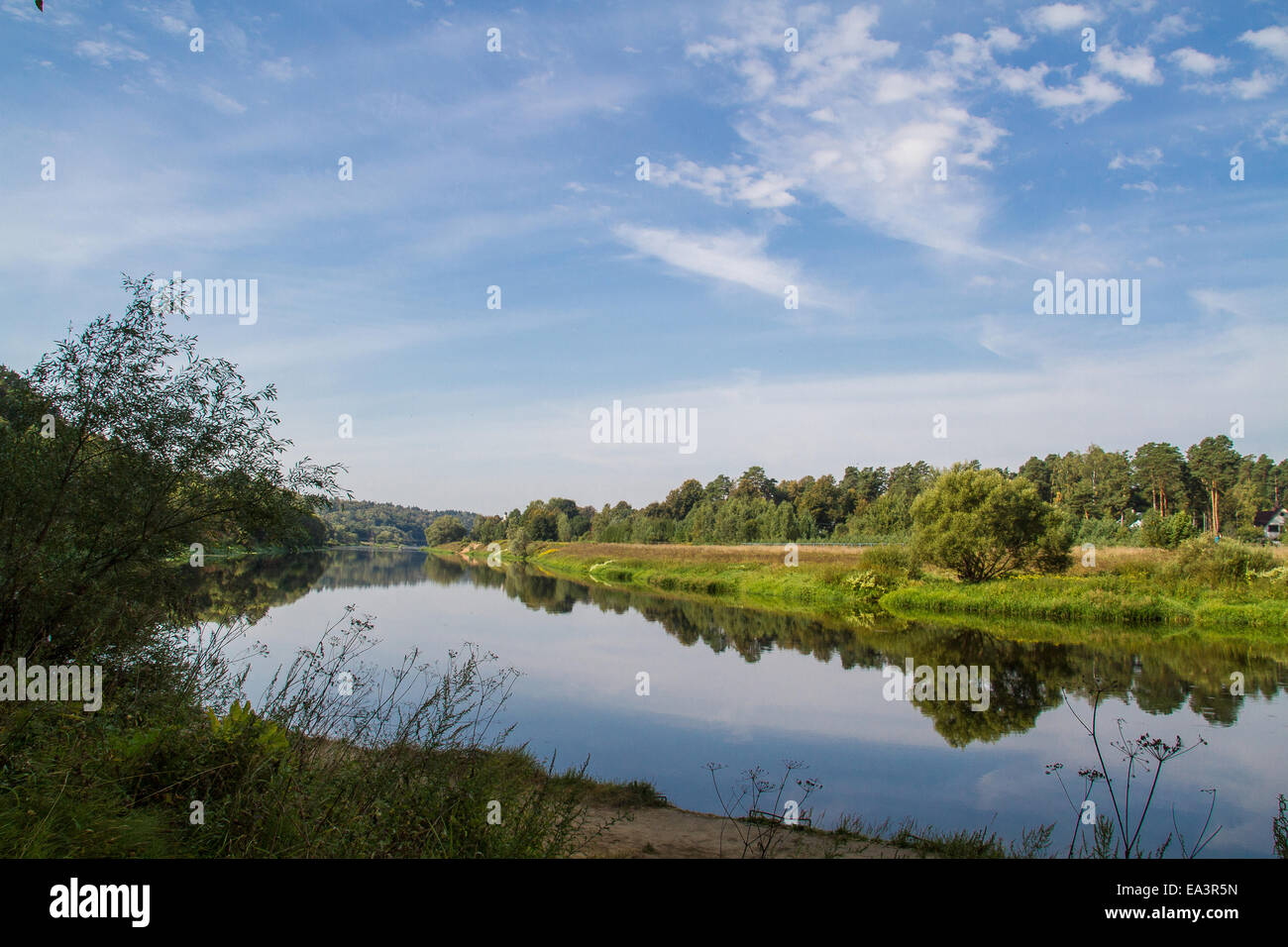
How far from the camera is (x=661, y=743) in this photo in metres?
14.0

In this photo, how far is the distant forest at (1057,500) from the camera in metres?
67.9

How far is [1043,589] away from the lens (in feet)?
104

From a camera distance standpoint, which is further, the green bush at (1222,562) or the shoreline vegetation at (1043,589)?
the green bush at (1222,562)

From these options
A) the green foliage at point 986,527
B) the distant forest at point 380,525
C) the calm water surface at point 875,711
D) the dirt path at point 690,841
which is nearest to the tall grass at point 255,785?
the dirt path at point 690,841

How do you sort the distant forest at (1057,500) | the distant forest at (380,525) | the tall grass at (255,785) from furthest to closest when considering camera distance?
1. the distant forest at (380,525)
2. the distant forest at (1057,500)
3. the tall grass at (255,785)

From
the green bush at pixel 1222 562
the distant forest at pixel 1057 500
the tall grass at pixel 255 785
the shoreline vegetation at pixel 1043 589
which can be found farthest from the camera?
the distant forest at pixel 1057 500

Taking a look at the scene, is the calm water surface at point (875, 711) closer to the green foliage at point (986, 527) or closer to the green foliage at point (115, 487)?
the green foliage at point (115, 487)

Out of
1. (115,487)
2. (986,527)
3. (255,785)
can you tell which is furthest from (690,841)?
(986,527)

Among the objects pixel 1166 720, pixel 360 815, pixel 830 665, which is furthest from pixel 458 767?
pixel 830 665

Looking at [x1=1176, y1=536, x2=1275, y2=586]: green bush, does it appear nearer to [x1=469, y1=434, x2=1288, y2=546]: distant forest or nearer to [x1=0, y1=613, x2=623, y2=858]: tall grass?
[x1=469, y1=434, x2=1288, y2=546]: distant forest

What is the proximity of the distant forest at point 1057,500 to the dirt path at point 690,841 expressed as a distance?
44139 millimetres

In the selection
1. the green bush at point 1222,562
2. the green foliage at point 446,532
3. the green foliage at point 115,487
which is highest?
the green foliage at point 115,487

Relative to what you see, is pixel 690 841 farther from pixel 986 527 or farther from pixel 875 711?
pixel 986 527
